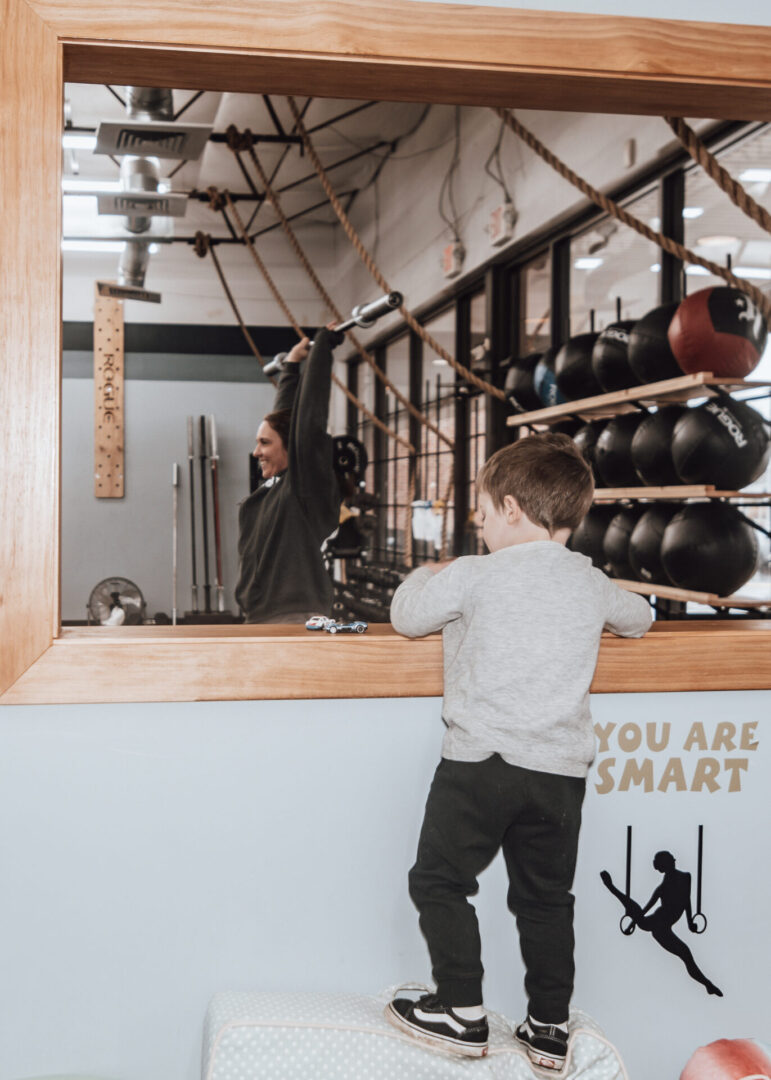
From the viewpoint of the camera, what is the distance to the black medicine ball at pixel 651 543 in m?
3.71

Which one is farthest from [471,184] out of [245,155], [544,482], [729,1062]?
[729,1062]

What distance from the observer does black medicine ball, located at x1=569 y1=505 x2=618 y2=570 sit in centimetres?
421

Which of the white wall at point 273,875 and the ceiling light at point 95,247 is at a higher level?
the ceiling light at point 95,247

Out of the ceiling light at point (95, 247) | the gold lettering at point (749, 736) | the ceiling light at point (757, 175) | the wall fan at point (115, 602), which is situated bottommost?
the wall fan at point (115, 602)

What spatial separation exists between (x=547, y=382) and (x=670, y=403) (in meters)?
0.76

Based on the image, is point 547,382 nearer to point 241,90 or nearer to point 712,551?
point 712,551

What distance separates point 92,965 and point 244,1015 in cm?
27

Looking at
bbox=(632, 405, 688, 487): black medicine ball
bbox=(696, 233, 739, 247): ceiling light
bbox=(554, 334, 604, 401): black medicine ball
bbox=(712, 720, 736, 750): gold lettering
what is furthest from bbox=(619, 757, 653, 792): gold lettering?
bbox=(696, 233, 739, 247): ceiling light

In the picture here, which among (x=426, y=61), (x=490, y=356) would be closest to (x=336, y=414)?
(x=490, y=356)

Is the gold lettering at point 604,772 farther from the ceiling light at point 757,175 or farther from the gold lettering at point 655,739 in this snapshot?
the ceiling light at point 757,175

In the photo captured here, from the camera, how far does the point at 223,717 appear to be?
1779mm

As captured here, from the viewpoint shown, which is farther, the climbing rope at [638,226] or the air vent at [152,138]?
the air vent at [152,138]

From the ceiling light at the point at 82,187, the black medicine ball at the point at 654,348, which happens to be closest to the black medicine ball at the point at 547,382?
the black medicine ball at the point at 654,348

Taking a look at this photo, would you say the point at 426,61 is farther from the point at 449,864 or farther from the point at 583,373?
the point at 583,373
